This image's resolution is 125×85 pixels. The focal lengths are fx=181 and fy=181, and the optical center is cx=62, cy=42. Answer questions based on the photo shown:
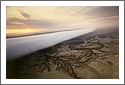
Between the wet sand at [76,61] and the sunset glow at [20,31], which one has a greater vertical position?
the sunset glow at [20,31]

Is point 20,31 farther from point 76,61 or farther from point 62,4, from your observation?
point 76,61

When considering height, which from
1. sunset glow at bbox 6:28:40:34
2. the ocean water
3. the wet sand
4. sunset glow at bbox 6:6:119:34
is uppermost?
sunset glow at bbox 6:6:119:34

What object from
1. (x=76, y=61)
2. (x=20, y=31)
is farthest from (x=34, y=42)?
(x=76, y=61)

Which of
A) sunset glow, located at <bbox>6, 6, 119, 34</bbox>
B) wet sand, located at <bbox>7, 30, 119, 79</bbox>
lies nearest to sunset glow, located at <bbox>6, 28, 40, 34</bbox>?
sunset glow, located at <bbox>6, 6, 119, 34</bbox>

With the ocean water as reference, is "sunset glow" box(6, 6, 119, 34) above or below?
above

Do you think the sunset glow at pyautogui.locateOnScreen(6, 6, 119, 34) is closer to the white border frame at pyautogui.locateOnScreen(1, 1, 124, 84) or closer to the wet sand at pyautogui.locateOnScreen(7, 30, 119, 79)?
the white border frame at pyautogui.locateOnScreen(1, 1, 124, 84)

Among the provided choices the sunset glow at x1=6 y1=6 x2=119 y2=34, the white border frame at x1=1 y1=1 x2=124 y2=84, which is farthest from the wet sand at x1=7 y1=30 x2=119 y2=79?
the sunset glow at x1=6 y1=6 x2=119 y2=34

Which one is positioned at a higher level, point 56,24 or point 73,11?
point 73,11

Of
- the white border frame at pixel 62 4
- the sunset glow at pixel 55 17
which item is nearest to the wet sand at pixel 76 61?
the white border frame at pixel 62 4

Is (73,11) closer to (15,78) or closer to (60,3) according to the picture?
(60,3)

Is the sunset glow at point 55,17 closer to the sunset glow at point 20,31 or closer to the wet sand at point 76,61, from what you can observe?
the sunset glow at point 20,31

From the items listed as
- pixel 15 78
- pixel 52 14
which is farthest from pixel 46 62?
pixel 52 14
